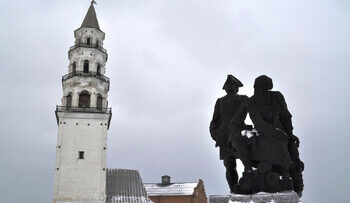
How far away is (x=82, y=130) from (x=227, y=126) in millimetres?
31850

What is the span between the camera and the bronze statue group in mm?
6996

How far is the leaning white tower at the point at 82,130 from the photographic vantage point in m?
37.0

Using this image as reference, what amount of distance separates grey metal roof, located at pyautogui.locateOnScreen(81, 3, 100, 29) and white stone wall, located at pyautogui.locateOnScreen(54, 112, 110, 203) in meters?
9.82

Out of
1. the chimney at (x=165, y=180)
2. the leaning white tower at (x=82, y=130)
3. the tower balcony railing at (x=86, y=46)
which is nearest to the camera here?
the leaning white tower at (x=82, y=130)

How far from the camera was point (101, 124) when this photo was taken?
3866 centimetres

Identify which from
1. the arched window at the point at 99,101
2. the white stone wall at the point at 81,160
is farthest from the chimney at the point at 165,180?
the arched window at the point at 99,101

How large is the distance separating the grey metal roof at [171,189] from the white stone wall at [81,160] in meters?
18.0

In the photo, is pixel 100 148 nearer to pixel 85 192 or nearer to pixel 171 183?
pixel 85 192

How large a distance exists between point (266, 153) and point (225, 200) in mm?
1049

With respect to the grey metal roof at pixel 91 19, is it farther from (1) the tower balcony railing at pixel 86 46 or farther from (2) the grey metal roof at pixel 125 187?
(2) the grey metal roof at pixel 125 187

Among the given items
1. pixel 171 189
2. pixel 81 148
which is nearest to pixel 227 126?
pixel 81 148

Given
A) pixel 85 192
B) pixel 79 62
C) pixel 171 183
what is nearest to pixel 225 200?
pixel 85 192

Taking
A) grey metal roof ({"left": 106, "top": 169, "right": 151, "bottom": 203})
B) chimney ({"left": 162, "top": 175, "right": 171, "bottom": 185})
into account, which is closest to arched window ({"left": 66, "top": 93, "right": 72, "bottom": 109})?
grey metal roof ({"left": 106, "top": 169, "right": 151, "bottom": 203})

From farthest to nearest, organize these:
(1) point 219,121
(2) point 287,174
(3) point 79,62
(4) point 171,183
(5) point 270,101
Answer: (4) point 171,183
(3) point 79,62
(1) point 219,121
(5) point 270,101
(2) point 287,174
